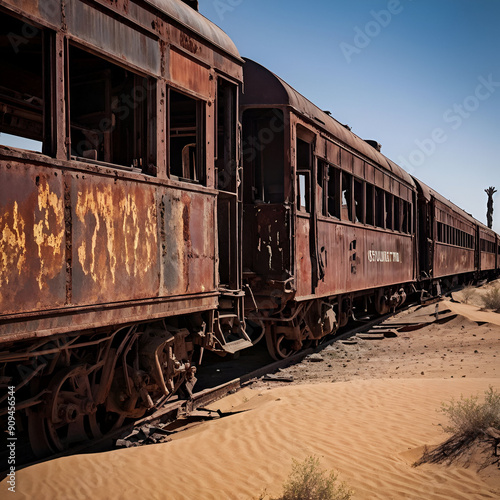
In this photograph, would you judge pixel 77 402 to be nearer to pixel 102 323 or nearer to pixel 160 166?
pixel 102 323

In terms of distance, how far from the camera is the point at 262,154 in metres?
7.95

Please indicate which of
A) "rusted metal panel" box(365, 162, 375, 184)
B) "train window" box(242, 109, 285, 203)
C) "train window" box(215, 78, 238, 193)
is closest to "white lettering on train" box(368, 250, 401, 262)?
"rusted metal panel" box(365, 162, 375, 184)

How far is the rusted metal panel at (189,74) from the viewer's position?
5029mm

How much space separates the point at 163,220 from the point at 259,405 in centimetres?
267

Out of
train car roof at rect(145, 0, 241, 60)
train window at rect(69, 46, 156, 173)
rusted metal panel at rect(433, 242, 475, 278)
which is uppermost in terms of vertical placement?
train car roof at rect(145, 0, 241, 60)

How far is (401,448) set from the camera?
4.88 metres

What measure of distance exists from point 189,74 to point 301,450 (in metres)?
3.73

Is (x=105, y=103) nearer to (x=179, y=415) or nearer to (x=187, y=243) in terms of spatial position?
(x=187, y=243)

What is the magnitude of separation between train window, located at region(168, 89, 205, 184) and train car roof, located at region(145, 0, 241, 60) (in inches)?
25.7

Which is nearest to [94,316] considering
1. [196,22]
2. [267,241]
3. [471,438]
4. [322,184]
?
[196,22]

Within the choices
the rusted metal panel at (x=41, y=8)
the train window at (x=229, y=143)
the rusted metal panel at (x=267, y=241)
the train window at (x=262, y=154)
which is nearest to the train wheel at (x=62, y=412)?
the rusted metal panel at (x=41, y=8)

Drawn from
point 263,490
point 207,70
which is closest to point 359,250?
point 207,70

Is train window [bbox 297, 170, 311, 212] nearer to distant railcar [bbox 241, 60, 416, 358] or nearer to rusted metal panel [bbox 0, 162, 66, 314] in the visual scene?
distant railcar [bbox 241, 60, 416, 358]

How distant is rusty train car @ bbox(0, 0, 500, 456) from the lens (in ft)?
12.0
